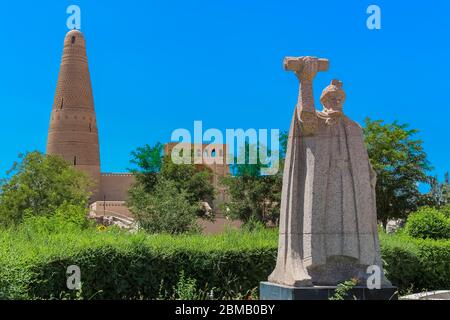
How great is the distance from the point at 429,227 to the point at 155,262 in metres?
7.75

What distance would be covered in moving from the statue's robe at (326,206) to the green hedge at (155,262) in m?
4.24

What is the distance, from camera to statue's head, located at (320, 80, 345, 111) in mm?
7621

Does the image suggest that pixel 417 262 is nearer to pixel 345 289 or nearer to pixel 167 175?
pixel 345 289

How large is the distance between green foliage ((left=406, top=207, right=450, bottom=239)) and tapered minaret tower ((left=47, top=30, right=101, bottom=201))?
148 feet

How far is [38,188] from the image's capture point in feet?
109

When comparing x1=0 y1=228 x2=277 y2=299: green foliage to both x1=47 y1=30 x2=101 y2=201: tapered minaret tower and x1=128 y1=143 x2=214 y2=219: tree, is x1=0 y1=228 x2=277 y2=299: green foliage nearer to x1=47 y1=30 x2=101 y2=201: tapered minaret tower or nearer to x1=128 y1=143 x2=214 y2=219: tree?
x1=128 y1=143 x2=214 y2=219: tree

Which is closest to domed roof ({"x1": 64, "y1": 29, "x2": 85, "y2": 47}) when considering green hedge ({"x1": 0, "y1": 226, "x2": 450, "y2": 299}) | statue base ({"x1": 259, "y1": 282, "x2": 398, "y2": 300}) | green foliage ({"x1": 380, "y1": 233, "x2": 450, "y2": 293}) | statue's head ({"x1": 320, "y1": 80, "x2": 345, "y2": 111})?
green hedge ({"x1": 0, "y1": 226, "x2": 450, "y2": 299})

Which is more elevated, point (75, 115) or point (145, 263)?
point (75, 115)

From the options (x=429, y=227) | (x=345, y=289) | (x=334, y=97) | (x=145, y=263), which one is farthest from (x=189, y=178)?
(x=345, y=289)

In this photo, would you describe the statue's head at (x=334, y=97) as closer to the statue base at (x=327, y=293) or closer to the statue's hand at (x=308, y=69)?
the statue's hand at (x=308, y=69)

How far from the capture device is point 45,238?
12.1 metres
